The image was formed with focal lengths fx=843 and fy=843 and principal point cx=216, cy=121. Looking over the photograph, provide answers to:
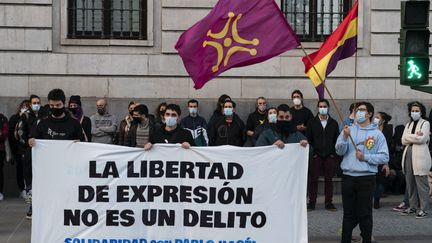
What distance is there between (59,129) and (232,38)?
2.83 meters

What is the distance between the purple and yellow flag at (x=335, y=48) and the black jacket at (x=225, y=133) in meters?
4.45

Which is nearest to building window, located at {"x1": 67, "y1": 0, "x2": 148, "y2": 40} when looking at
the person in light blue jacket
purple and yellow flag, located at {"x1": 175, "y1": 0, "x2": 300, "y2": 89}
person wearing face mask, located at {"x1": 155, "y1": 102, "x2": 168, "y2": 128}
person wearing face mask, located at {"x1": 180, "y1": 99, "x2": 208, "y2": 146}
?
person wearing face mask, located at {"x1": 155, "y1": 102, "x2": 168, "y2": 128}

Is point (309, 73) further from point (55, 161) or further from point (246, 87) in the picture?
point (246, 87)

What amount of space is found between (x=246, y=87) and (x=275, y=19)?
770cm

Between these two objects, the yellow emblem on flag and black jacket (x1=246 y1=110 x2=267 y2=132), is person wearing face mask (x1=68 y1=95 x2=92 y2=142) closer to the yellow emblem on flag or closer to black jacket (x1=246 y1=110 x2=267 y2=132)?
black jacket (x1=246 y1=110 x2=267 y2=132)

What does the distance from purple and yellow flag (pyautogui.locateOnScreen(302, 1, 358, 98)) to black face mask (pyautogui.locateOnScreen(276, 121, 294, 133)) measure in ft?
2.50

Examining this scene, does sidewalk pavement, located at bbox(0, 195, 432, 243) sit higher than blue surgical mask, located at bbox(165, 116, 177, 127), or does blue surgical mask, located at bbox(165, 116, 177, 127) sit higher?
A: blue surgical mask, located at bbox(165, 116, 177, 127)

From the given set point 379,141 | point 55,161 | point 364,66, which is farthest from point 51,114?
point 364,66

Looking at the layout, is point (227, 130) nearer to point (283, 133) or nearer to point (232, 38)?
point (283, 133)

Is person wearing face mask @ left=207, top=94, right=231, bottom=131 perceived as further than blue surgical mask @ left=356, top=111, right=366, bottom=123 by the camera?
Yes

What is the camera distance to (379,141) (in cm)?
1015

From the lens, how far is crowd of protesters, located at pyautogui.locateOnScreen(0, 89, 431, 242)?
1014 centimetres

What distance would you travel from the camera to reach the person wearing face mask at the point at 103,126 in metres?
15.1

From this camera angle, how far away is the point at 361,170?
10.0 meters
